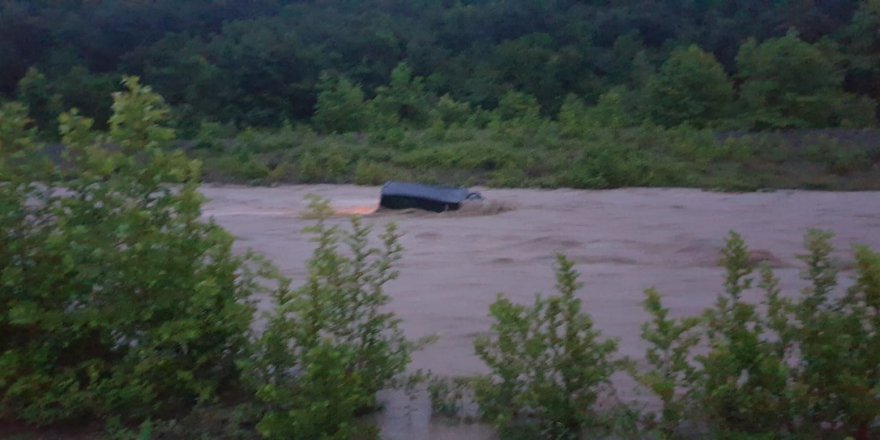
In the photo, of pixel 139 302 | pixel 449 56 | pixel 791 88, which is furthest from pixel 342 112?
pixel 139 302

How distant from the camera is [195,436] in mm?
4383

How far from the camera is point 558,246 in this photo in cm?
819

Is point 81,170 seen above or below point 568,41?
below

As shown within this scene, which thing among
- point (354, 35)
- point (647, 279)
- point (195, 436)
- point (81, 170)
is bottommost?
point (195, 436)

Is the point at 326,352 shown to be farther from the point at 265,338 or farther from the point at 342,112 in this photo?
the point at 342,112

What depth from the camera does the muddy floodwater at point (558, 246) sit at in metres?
5.57

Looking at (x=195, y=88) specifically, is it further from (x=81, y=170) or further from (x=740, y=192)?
(x=81, y=170)

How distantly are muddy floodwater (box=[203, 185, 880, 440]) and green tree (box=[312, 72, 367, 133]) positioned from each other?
8.92 meters

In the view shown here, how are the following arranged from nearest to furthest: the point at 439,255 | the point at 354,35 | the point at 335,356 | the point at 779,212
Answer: the point at 335,356 < the point at 439,255 < the point at 779,212 < the point at 354,35

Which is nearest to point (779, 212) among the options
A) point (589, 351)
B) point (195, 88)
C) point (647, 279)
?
point (647, 279)

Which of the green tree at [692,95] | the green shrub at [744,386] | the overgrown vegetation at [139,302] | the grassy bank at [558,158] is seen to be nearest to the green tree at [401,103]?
the grassy bank at [558,158]

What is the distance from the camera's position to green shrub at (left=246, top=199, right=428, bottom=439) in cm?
400

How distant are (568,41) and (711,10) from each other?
166 inches

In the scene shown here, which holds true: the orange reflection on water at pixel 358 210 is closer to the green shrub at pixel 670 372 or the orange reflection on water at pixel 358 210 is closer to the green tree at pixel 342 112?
the green shrub at pixel 670 372
